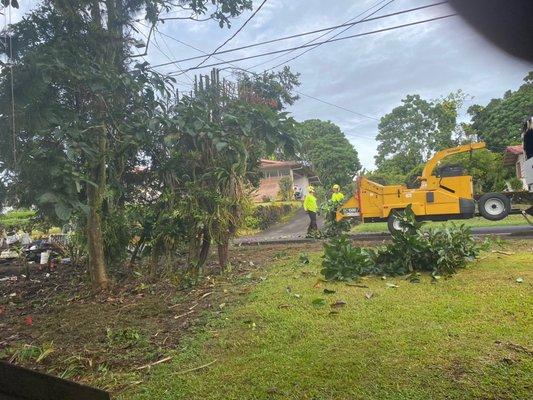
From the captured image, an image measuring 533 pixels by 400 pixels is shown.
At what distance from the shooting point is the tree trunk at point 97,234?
6.85 metres

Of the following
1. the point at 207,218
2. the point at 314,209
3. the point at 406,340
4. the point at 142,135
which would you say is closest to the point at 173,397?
the point at 406,340

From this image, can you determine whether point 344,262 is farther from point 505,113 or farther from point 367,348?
point 505,113

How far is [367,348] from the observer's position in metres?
3.72

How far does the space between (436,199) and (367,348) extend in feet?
34.9

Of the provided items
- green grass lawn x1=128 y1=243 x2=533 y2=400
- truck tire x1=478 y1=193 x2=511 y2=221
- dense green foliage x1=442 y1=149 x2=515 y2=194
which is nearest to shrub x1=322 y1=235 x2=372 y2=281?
green grass lawn x1=128 y1=243 x2=533 y2=400

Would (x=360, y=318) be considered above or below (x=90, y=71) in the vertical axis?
below

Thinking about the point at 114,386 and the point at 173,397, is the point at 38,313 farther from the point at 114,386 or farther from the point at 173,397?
the point at 173,397

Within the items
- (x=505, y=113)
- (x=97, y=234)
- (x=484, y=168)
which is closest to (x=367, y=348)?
(x=505, y=113)

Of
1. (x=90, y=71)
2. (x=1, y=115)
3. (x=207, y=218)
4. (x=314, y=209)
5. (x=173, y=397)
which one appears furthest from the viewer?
(x=314, y=209)

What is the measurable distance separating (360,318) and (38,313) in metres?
4.42

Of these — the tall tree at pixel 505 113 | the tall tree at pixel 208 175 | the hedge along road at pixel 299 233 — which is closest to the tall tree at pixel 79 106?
the tall tree at pixel 208 175

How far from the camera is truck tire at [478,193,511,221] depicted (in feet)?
43.4

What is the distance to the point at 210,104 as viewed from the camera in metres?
6.68

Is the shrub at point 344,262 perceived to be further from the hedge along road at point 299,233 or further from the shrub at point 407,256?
the hedge along road at point 299,233
